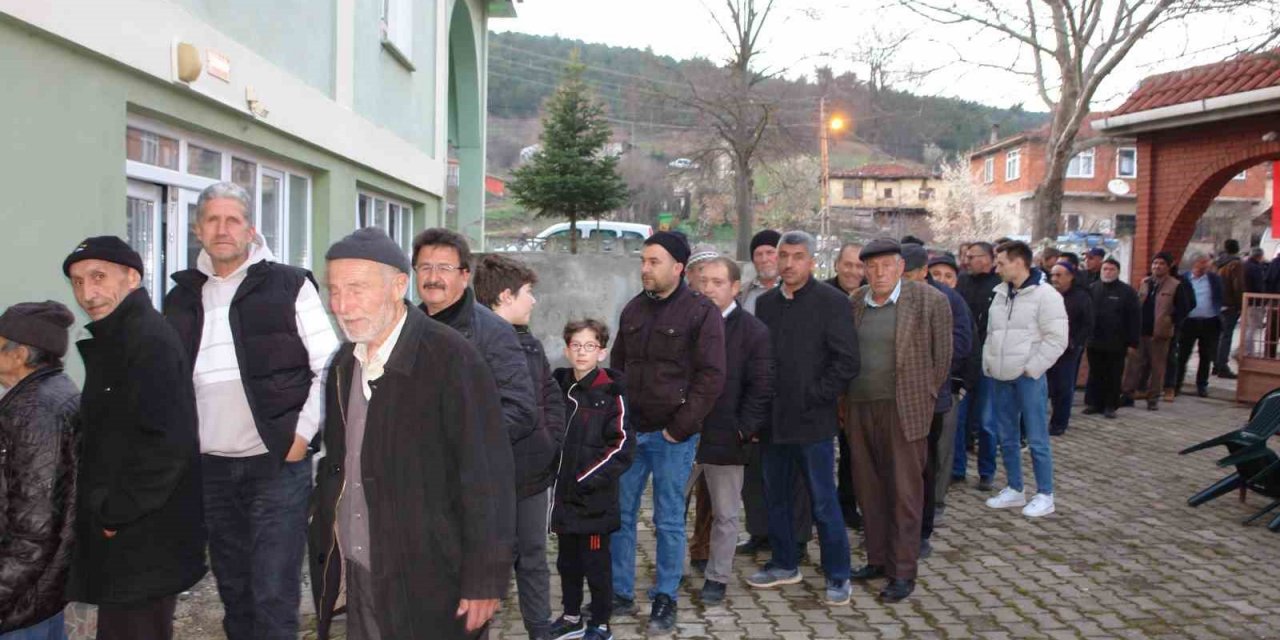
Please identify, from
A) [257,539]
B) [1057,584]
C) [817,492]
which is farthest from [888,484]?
[257,539]

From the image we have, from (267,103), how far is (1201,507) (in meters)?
7.63

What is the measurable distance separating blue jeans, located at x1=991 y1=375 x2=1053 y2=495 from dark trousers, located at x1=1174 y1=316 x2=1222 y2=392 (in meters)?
7.68

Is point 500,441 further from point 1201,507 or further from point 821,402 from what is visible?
point 1201,507

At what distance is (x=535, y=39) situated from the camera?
76250mm

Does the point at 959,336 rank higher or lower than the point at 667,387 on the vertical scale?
higher

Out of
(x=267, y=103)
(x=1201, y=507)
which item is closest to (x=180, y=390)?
(x=267, y=103)

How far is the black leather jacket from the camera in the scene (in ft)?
11.2

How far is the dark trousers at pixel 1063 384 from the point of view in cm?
1066

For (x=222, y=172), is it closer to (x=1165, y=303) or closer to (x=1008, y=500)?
(x=1008, y=500)

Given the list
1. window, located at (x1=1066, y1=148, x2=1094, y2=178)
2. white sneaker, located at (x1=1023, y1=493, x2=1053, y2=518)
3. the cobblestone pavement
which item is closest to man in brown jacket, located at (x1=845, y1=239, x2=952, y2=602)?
the cobblestone pavement

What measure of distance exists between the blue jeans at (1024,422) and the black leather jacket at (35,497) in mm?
6165

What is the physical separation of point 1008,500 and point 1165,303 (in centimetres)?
653

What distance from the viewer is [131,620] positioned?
3676mm

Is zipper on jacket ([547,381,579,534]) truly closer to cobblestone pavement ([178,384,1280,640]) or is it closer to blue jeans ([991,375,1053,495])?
cobblestone pavement ([178,384,1280,640])
